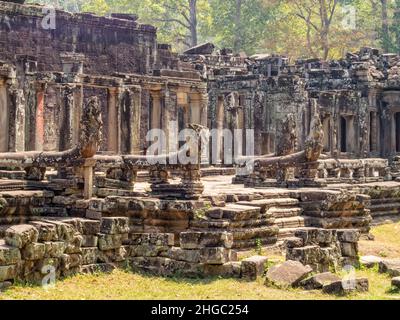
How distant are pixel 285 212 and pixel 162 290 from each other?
5.30 m

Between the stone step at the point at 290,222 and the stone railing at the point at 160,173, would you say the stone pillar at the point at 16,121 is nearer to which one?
the stone railing at the point at 160,173

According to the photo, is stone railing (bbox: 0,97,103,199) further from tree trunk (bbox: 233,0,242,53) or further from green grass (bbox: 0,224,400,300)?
tree trunk (bbox: 233,0,242,53)

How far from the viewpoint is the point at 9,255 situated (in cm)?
1055

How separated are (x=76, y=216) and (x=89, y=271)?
1.89m

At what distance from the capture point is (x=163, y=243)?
512 inches

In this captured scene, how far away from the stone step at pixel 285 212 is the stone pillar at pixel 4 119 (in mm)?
8945

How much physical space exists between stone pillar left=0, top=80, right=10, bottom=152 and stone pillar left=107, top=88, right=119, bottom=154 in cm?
390

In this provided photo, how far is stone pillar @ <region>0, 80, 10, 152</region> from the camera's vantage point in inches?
824

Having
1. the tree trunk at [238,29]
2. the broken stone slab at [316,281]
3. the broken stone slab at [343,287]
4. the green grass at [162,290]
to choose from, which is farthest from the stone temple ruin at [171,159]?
the tree trunk at [238,29]

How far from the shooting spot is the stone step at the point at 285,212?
1566 cm

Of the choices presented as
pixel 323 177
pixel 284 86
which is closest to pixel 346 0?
pixel 284 86

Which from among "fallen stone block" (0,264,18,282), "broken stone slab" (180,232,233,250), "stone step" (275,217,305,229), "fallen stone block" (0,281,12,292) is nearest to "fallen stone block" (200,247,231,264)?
"broken stone slab" (180,232,233,250)

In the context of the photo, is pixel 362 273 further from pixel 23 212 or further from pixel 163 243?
pixel 23 212

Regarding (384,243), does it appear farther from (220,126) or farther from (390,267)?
(220,126)
